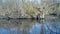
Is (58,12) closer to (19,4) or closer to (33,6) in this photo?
(33,6)

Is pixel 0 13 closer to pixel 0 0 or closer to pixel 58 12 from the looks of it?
pixel 0 0

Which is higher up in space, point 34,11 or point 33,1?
point 33,1

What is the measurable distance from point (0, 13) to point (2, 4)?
0.60 metres

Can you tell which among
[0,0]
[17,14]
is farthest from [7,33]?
[0,0]

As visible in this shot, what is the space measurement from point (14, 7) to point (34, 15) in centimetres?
140

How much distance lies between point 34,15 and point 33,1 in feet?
3.04

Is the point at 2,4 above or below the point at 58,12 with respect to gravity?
above

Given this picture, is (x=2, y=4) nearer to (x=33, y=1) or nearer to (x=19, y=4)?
(x=19, y=4)

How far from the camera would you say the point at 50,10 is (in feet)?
31.8

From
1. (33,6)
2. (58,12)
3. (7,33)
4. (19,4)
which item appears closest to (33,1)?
(33,6)

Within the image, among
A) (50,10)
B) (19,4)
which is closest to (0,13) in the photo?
(19,4)

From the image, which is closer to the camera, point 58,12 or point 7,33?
point 7,33

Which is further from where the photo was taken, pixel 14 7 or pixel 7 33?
pixel 14 7

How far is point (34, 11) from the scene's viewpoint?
9.46 meters
